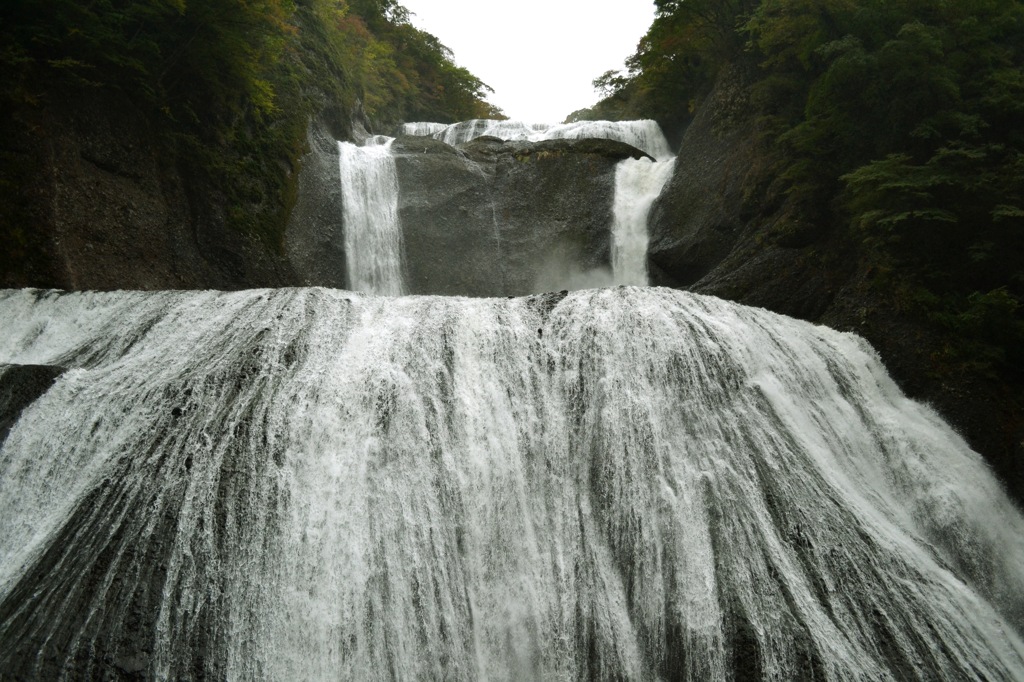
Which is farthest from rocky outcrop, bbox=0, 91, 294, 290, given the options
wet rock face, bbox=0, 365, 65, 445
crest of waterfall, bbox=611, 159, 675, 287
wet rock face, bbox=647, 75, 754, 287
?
wet rock face, bbox=647, 75, 754, 287

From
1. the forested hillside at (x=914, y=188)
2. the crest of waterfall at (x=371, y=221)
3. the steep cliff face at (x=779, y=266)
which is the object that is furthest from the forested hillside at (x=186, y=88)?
the forested hillside at (x=914, y=188)

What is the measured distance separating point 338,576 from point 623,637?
7.90 ft

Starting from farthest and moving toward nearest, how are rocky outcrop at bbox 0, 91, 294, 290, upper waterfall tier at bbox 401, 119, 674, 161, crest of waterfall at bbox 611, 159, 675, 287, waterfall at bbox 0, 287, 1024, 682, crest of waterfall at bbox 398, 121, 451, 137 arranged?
crest of waterfall at bbox 398, 121, 451, 137, upper waterfall tier at bbox 401, 119, 674, 161, crest of waterfall at bbox 611, 159, 675, 287, rocky outcrop at bbox 0, 91, 294, 290, waterfall at bbox 0, 287, 1024, 682

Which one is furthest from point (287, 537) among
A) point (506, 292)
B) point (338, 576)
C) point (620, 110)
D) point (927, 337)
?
point (620, 110)

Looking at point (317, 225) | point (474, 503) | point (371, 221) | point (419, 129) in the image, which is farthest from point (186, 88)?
point (419, 129)

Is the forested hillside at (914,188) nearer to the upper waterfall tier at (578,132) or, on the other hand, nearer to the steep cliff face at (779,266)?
the steep cliff face at (779,266)

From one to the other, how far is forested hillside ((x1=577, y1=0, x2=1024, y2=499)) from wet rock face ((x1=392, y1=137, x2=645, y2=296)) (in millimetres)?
3818

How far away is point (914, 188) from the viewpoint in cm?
888

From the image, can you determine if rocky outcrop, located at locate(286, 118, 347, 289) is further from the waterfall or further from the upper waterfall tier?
the upper waterfall tier

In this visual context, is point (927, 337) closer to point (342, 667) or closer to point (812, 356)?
point (812, 356)

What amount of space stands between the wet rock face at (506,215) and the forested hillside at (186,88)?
8.93 feet

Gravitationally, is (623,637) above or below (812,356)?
below

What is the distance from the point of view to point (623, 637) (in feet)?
17.9

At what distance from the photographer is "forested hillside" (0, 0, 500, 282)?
8891 millimetres
